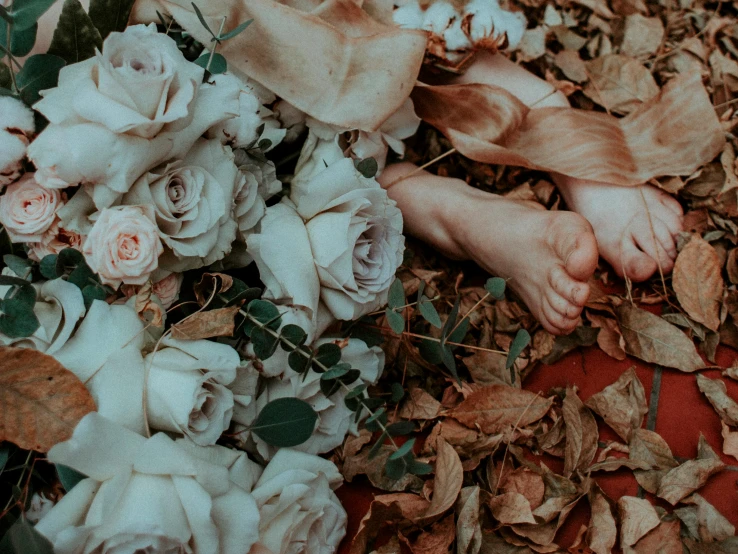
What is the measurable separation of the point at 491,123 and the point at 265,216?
41 cm

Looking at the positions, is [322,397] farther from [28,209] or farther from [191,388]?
[28,209]

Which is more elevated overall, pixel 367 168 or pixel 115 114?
pixel 115 114

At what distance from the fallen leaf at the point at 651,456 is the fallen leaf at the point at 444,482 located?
0.71 feet

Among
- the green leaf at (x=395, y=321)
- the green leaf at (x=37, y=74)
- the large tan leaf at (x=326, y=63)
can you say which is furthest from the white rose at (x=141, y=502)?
the large tan leaf at (x=326, y=63)

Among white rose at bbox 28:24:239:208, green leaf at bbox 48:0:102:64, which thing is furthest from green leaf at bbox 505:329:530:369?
green leaf at bbox 48:0:102:64

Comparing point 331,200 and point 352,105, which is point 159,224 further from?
point 352,105

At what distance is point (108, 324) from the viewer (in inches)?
24.7

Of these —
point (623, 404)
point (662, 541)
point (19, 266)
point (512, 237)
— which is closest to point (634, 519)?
point (662, 541)

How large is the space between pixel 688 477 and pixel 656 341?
0.19 m

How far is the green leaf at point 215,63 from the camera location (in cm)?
72

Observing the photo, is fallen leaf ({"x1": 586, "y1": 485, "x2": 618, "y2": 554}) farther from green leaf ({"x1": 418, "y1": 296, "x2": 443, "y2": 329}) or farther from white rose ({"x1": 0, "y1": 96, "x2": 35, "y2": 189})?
white rose ({"x1": 0, "y1": 96, "x2": 35, "y2": 189})

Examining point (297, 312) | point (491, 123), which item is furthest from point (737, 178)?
point (297, 312)

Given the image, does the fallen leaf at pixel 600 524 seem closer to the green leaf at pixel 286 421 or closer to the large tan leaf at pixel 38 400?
the green leaf at pixel 286 421

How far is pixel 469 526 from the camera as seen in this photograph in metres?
0.70
